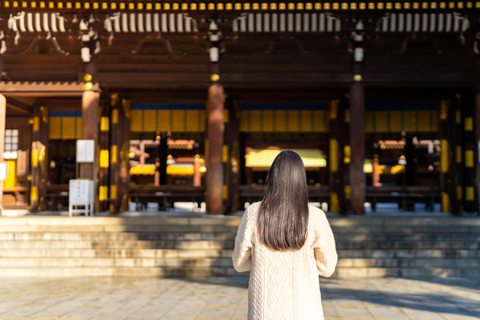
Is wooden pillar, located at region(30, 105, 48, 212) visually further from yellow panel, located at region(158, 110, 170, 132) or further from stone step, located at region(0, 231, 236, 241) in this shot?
stone step, located at region(0, 231, 236, 241)

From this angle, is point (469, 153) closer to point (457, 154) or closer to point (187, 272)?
point (457, 154)

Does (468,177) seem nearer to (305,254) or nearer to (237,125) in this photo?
(237,125)

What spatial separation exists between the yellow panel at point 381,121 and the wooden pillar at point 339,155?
33.3 inches

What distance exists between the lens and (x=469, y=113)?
11484mm

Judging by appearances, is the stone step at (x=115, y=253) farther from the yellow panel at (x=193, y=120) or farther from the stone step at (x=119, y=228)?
the yellow panel at (x=193, y=120)

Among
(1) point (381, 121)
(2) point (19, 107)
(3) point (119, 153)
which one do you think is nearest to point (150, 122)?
(3) point (119, 153)

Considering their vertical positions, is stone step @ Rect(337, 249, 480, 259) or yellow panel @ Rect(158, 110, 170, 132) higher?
yellow panel @ Rect(158, 110, 170, 132)

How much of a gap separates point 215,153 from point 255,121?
108 inches

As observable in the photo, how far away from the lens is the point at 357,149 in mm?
9984

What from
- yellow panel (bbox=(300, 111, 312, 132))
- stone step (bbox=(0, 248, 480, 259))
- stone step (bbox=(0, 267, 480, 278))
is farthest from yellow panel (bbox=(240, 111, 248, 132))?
stone step (bbox=(0, 267, 480, 278))

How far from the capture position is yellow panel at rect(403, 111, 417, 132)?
1215 cm

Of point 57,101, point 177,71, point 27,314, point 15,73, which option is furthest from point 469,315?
point 57,101

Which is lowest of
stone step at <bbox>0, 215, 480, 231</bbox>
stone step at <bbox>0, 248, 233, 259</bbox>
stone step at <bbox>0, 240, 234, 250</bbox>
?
stone step at <bbox>0, 248, 233, 259</bbox>

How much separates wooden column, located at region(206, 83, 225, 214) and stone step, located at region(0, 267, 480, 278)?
2478 mm
